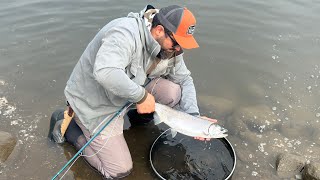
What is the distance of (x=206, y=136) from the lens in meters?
3.81

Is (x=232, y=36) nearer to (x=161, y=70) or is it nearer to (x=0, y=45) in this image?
(x=161, y=70)

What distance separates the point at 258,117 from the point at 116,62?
308cm

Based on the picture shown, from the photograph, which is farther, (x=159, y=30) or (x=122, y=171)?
(x=122, y=171)

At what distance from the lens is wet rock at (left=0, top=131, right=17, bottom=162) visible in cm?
448

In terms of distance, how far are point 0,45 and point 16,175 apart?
4.16 meters

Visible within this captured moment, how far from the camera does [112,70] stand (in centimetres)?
332

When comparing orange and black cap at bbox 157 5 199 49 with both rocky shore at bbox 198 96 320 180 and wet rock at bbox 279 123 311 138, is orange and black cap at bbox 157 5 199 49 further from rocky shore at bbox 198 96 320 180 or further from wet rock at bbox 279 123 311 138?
wet rock at bbox 279 123 311 138

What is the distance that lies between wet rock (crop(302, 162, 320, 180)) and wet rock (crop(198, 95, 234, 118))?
167 cm

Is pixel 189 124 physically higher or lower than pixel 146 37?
lower

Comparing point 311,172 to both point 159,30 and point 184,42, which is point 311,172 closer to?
point 184,42

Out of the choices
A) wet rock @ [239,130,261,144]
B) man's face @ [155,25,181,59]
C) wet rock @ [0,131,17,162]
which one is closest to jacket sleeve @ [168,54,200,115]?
man's face @ [155,25,181,59]

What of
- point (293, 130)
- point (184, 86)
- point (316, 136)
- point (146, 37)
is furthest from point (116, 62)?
point (316, 136)

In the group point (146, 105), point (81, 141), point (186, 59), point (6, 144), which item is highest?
point (146, 105)

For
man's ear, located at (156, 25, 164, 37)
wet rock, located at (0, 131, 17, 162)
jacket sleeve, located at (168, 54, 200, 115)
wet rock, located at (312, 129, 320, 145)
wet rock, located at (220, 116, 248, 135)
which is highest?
man's ear, located at (156, 25, 164, 37)
